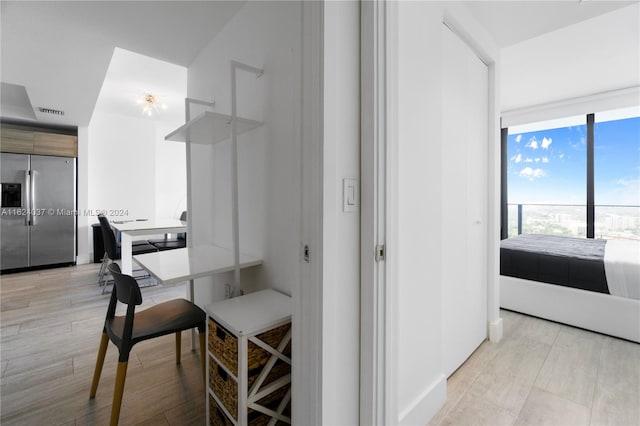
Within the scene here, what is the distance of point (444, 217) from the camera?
1650mm

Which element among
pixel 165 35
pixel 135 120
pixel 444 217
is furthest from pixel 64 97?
pixel 444 217

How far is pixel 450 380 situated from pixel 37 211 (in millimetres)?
6008

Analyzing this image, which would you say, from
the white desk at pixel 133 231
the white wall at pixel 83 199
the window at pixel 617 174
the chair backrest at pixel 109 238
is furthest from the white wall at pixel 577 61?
the white wall at pixel 83 199

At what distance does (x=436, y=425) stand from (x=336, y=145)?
4.75 ft

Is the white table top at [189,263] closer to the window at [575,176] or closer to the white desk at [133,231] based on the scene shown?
the white desk at [133,231]

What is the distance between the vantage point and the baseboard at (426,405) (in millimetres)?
1303

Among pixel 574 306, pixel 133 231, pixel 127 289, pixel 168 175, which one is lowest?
pixel 574 306

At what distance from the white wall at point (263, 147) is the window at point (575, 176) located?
5.04 m

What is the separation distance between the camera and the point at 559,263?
2512 mm

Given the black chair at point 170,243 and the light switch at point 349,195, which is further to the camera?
the black chair at point 170,243

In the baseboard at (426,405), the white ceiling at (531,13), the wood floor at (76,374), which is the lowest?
the wood floor at (76,374)

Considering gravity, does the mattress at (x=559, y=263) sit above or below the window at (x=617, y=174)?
below

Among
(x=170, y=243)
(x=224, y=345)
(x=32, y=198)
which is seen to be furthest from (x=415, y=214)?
(x=32, y=198)

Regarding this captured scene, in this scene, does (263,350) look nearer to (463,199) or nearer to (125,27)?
(463,199)
